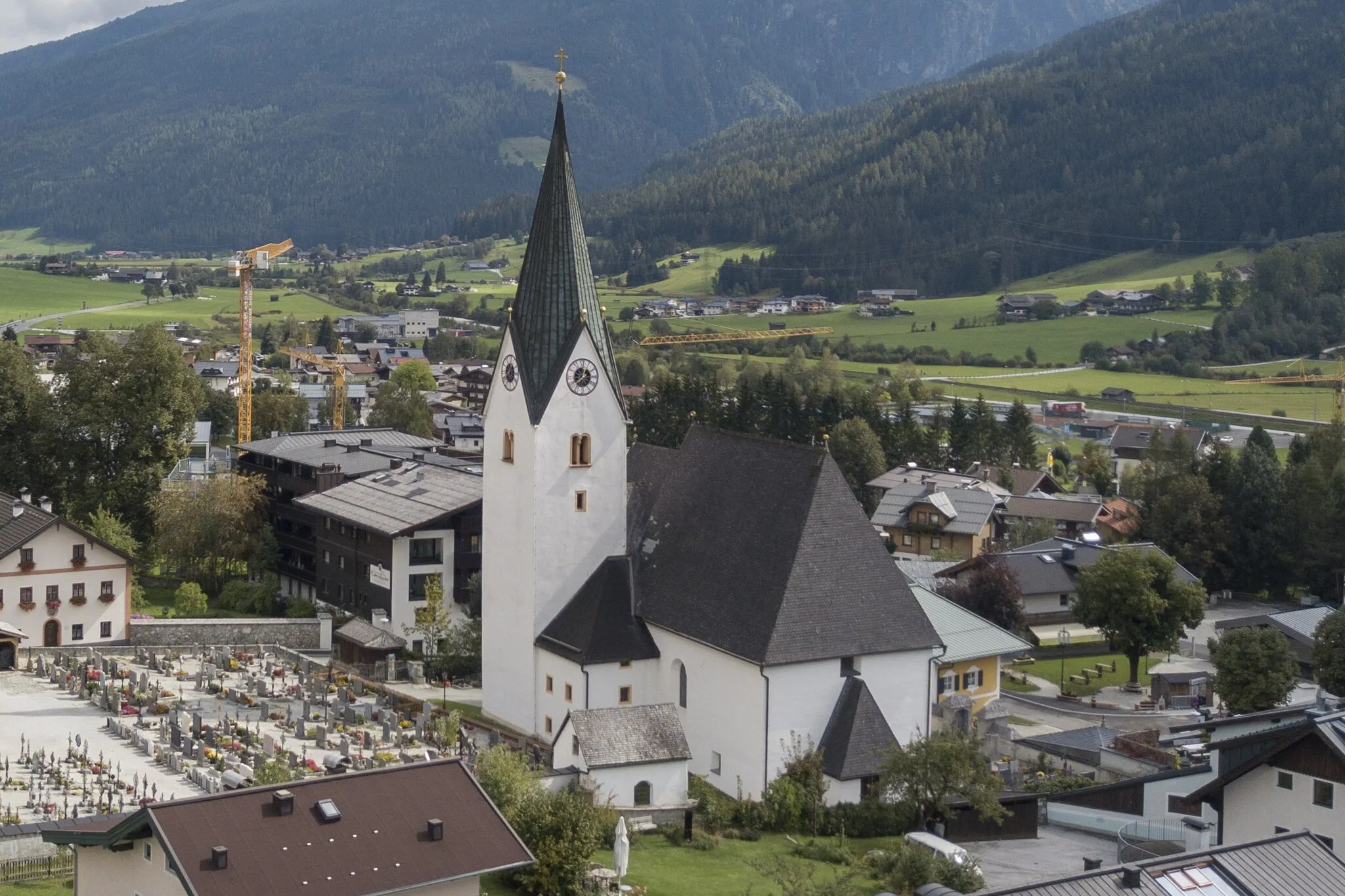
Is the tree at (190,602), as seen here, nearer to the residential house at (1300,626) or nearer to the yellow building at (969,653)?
the yellow building at (969,653)

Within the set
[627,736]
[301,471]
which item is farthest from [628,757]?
[301,471]

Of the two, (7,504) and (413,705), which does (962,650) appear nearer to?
(413,705)

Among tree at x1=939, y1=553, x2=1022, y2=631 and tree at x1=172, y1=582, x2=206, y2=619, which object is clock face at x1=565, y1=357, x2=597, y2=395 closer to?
tree at x1=939, y1=553, x2=1022, y2=631

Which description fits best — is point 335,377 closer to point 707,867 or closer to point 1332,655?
point 1332,655

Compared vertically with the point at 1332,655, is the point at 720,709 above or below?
above

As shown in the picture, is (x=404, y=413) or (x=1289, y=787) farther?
(x=404, y=413)

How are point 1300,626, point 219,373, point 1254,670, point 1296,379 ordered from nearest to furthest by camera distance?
point 1254,670 → point 1300,626 → point 219,373 → point 1296,379

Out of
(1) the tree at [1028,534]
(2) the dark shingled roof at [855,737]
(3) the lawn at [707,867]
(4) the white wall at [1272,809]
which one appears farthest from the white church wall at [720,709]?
(1) the tree at [1028,534]
